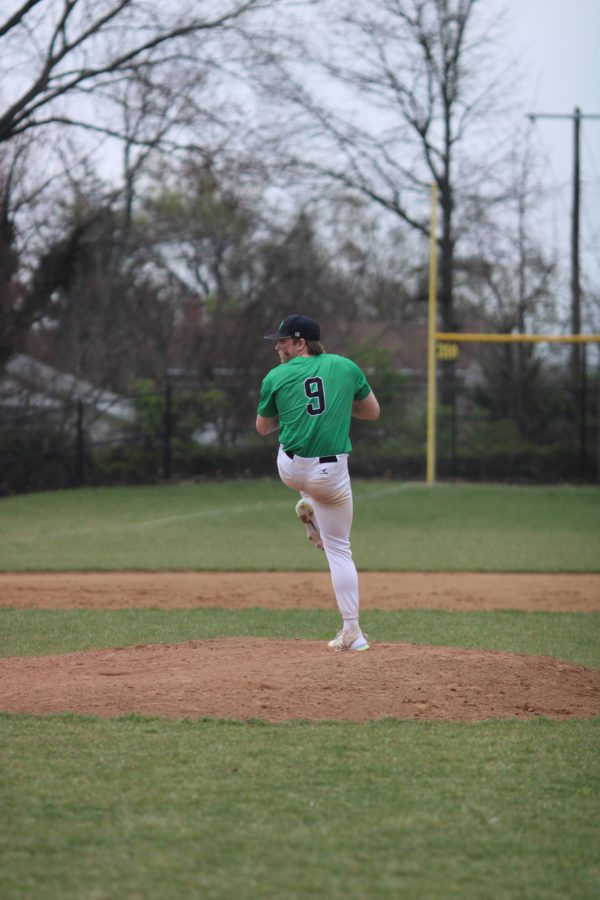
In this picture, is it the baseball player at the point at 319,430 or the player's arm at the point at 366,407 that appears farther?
the player's arm at the point at 366,407

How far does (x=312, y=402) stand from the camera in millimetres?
6312

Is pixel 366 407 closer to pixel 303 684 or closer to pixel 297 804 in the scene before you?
pixel 303 684

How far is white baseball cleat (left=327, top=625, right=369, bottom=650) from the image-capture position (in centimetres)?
645

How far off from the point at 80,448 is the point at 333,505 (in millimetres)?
16953

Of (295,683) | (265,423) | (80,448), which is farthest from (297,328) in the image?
(80,448)

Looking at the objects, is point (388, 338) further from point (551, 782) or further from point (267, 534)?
point (551, 782)

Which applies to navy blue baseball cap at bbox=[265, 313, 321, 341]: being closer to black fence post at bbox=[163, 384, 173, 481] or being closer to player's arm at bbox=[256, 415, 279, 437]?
player's arm at bbox=[256, 415, 279, 437]

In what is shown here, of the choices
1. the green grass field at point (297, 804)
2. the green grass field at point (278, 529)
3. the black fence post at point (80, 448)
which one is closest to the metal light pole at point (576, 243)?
the green grass field at point (278, 529)

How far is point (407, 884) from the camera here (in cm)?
317

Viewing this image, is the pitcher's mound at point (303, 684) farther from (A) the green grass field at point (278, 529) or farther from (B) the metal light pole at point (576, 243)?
(B) the metal light pole at point (576, 243)

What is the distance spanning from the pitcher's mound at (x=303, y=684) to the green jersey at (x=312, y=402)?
123 cm

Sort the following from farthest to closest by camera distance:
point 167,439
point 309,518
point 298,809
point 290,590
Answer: point 167,439
point 290,590
point 309,518
point 298,809

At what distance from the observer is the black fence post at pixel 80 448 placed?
882 inches

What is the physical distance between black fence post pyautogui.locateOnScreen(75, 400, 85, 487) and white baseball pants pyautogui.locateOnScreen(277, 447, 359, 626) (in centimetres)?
1651
